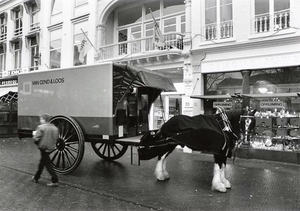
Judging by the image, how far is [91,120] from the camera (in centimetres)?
615

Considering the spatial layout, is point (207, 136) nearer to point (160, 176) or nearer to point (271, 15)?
point (160, 176)

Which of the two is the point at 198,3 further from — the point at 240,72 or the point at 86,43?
the point at 86,43

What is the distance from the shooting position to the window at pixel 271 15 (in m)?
9.54

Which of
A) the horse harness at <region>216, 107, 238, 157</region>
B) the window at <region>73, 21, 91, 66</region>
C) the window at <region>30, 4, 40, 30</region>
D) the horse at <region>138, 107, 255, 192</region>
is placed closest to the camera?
the horse at <region>138, 107, 255, 192</region>

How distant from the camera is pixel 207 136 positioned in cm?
526

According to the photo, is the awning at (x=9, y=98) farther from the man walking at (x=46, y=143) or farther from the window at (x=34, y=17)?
the man walking at (x=46, y=143)

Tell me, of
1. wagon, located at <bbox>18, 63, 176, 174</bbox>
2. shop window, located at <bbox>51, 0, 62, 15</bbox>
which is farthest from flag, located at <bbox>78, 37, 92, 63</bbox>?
wagon, located at <bbox>18, 63, 176, 174</bbox>

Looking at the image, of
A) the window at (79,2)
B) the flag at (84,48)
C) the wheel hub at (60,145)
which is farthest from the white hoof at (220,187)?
the window at (79,2)

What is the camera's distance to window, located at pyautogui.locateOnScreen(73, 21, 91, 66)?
15603mm

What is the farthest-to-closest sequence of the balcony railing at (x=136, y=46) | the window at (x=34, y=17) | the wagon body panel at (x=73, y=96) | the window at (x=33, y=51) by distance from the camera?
the window at (x=34, y=17) → the window at (x=33, y=51) → the balcony railing at (x=136, y=46) → the wagon body panel at (x=73, y=96)

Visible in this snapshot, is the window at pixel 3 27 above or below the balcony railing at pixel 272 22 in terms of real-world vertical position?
above

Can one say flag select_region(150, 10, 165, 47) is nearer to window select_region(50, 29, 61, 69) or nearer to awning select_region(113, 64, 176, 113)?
awning select_region(113, 64, 176, 113)

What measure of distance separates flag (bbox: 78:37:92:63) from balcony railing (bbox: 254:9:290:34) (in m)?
9.37

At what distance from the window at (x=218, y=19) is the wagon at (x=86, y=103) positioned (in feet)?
16.5
